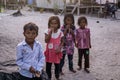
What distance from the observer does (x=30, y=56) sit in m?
4.87

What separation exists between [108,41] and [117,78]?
592 centimetres

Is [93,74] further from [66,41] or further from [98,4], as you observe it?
[98,4]

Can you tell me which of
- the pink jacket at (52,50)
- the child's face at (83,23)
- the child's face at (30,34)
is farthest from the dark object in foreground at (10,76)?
the child's face at (83,23)

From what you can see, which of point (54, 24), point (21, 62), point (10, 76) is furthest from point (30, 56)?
point (54, 24)

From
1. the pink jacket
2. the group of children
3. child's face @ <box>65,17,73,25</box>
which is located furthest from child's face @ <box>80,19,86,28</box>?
the pink jacket

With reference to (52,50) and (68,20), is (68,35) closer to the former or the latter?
(68,20)

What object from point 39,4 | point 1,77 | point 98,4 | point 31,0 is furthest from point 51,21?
point 31,0

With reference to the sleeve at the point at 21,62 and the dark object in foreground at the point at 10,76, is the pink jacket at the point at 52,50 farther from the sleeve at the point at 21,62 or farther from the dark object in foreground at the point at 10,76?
the sleeve at the point at 21,62

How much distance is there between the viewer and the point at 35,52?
4.87m

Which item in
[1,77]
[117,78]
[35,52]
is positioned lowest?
[117,78]

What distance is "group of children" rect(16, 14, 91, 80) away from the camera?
480 cm

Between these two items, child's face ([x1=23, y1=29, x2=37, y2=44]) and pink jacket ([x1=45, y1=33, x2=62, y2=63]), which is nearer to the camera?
child's face ([x1=23, y1=29, x2=37, y2=44])

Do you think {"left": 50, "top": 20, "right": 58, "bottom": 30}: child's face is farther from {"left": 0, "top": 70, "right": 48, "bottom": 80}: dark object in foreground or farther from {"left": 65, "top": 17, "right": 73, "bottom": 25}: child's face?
{"left": 0, "top": 70, "right": 48, "bottom": 80}: dark object in foreground

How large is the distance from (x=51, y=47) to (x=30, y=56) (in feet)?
5.71
